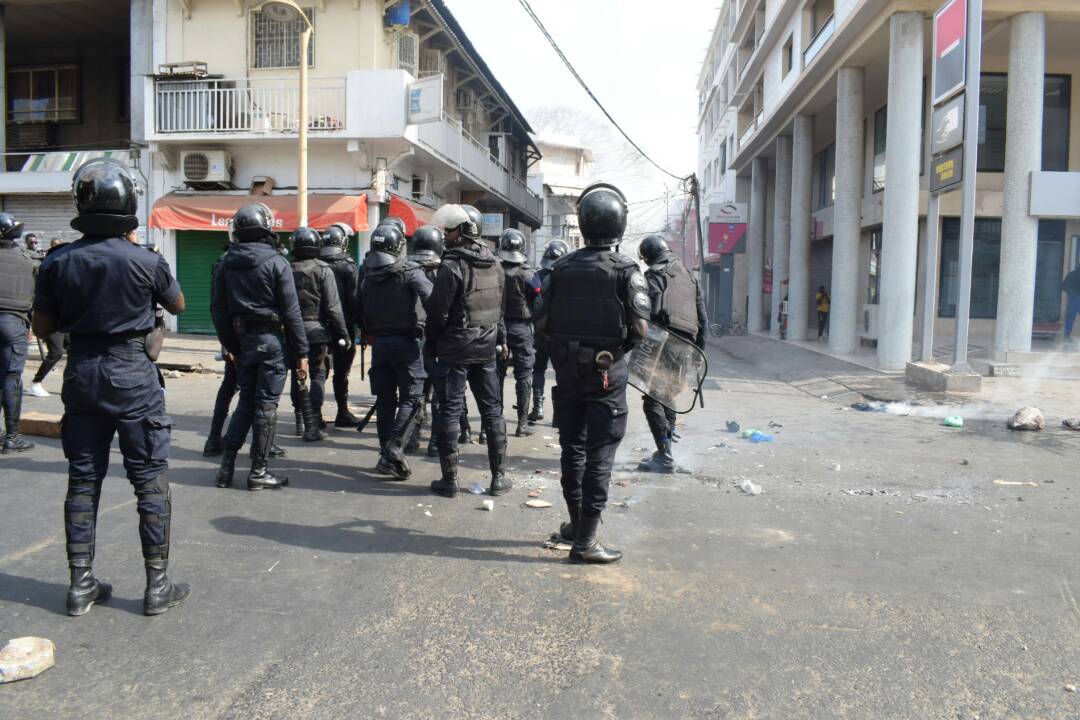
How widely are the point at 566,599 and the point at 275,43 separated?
1738 cm

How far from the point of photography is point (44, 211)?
749 inches

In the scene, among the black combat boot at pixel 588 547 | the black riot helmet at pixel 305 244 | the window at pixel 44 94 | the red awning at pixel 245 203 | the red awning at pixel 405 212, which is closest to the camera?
the black combat boot at pixel 588 547

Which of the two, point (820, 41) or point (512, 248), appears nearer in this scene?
point (512, 248)

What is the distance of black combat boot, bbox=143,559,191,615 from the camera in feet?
11.5

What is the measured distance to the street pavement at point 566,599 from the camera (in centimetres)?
287

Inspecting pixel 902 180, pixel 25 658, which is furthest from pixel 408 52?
pixel 25 658

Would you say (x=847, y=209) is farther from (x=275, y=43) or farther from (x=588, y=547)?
(x=588, y=547)

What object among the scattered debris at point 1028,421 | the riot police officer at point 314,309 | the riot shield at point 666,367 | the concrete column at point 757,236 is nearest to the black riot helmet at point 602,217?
the riot shield at point 666,367

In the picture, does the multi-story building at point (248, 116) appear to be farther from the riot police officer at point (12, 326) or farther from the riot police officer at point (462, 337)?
the riot police officer at point (462, 337)

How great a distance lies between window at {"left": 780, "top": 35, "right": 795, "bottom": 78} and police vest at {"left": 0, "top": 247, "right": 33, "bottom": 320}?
819 inches

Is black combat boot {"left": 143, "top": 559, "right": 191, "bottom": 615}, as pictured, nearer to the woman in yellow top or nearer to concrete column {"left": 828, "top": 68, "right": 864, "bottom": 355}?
concrete column {"left": 828, "top": 68, "right": 864, "bottom": 355}

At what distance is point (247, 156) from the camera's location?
1794 centimetres

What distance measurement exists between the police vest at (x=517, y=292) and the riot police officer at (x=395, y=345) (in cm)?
132

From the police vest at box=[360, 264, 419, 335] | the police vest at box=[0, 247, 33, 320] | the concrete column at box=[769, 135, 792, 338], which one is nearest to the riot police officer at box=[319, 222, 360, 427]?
the police vest at box=[360, 264, 419, 335]
